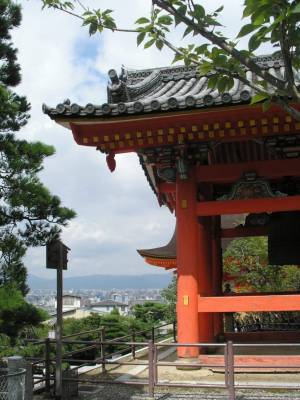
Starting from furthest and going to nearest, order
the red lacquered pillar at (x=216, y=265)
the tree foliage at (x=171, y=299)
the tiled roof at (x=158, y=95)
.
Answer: the tree foliage at (x=171, y=299), the red lacquered pillar at (x=216, y=265), the tiled roof at (x=158, y=95)

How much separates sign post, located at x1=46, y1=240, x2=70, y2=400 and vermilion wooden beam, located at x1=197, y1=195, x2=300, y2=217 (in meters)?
2.61

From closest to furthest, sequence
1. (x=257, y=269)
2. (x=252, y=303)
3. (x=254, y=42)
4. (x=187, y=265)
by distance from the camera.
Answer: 1. (x=254, y=42)
2. (x=252, y=303)
3. (x=187, y=265)
4. (x=257, y=269)

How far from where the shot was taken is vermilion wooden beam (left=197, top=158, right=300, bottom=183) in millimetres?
7965

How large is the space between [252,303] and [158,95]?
394cm

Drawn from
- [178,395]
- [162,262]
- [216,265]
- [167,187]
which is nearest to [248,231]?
[216,265]

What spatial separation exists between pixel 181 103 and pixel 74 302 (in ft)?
439

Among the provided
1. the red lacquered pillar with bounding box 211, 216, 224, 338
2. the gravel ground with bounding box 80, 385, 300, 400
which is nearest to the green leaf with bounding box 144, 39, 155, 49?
the gravel ground with bounding box 80, 385, 300, 400

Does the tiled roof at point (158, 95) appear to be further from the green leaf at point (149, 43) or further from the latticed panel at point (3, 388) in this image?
the latticed panel at point (3, 388)

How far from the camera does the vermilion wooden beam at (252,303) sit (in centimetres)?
734

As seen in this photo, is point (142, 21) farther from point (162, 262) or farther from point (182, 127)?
point (162, 262)

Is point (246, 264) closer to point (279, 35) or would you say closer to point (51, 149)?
point (51, 149)

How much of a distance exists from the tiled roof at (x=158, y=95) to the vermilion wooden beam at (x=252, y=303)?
2928mm

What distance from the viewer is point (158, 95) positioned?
8.85m

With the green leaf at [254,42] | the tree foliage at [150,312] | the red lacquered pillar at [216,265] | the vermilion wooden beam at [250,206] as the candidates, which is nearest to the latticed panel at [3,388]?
the vermilion wooden beam at [250,206]
